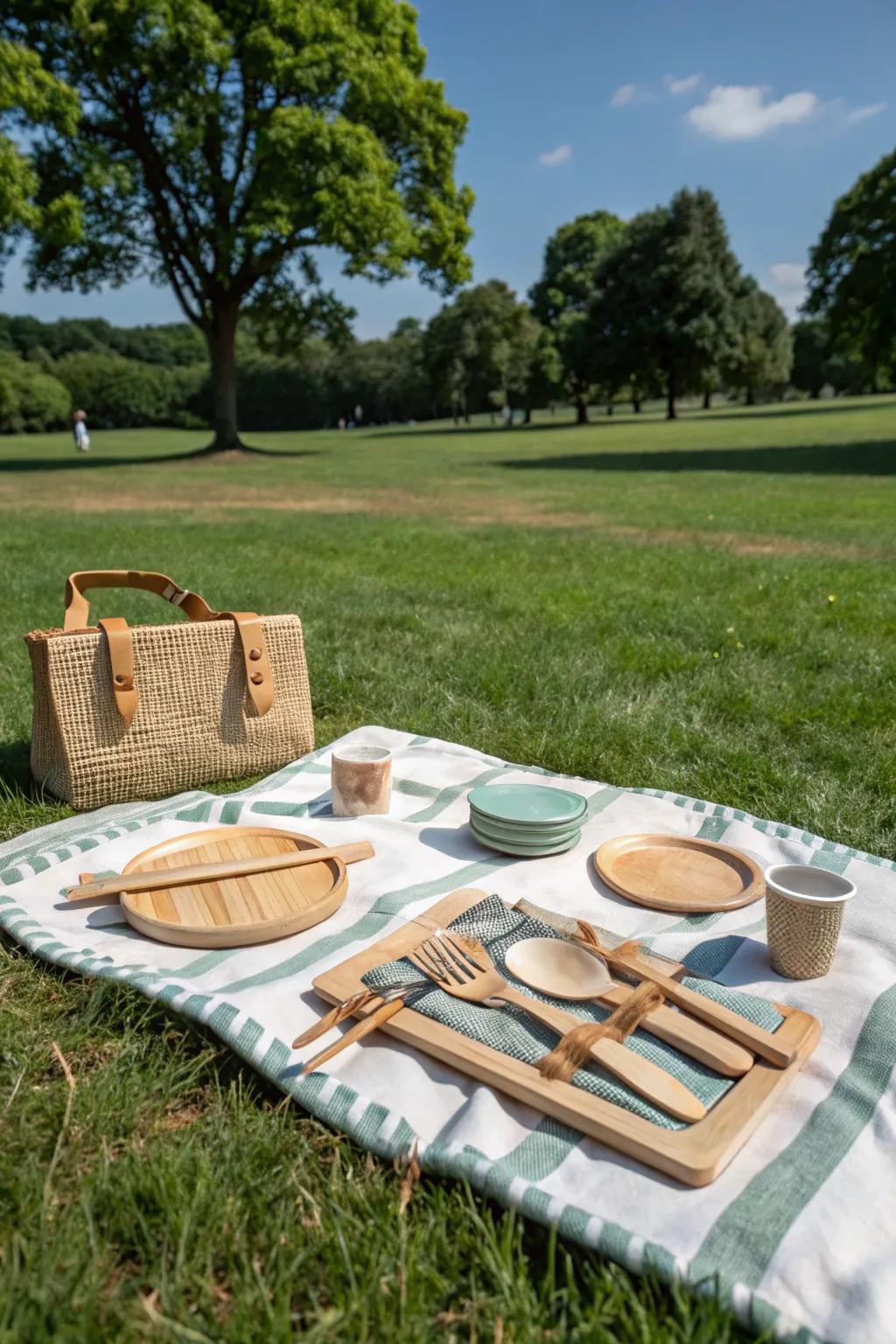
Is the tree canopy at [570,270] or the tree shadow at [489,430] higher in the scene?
the tree canopy at [570,270]

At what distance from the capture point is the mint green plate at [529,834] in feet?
8.66

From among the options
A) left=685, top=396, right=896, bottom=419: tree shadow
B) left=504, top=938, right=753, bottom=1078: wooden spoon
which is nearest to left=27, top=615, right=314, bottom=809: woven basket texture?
left=504, top=938, right=753, bottom=1078: wooden spoon

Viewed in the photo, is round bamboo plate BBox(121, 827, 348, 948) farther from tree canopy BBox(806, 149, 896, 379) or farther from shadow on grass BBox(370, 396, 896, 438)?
shadow on grass BBox(370, 396, 896, 438)

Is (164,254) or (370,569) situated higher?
(164,254)

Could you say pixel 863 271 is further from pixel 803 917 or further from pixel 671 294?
pixel 803 917

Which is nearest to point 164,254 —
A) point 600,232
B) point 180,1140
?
point 180,1140

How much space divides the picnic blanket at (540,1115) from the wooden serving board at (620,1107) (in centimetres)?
4

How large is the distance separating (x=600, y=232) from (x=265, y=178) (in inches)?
Result: 1660

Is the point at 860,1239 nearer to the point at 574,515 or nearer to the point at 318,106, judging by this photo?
the point at 574,515

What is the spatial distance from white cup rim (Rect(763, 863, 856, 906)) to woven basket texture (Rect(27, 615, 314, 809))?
2.05 m

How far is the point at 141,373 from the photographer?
69500mm

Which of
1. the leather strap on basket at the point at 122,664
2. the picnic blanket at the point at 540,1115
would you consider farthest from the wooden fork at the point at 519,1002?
the leather strap on basket at the point at 122,664

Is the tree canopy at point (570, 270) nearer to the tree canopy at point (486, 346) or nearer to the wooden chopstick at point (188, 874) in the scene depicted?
the tree canopy at point (486, 346)

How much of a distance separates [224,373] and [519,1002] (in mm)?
26657
